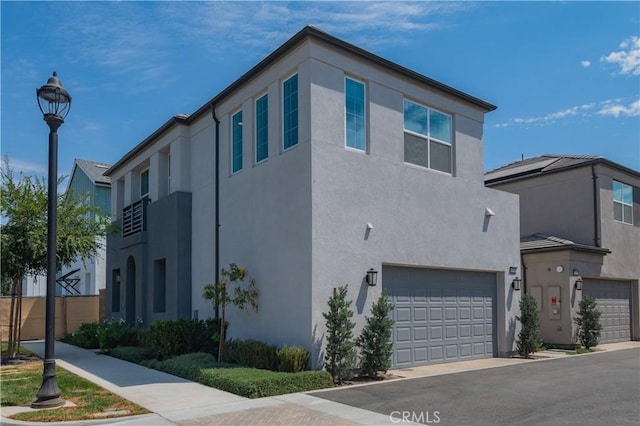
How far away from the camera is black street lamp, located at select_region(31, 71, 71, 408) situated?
9562 mm

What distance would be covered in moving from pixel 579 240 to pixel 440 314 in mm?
9546

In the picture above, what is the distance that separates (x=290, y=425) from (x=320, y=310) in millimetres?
3924

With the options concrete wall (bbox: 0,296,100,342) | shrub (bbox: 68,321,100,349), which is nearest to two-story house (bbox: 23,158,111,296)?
concrete wall (bbox: 0,296,100,342)

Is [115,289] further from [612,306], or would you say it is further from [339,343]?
[612,306]

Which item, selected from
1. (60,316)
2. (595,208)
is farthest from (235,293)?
(60,316)

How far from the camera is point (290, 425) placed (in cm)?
816

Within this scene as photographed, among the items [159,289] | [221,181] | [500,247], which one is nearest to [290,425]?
[221,181]

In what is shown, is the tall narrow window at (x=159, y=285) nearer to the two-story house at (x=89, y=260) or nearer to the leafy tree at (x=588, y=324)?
the two-story house at (x=89, y=260)

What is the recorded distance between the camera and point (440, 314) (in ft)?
48.4

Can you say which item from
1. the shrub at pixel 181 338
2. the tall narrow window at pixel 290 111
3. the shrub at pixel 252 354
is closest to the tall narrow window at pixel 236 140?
the tall narrow window at pixel 290 111

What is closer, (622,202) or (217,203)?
(217,203)

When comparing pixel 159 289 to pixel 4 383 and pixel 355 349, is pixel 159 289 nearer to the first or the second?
pixel 4 383

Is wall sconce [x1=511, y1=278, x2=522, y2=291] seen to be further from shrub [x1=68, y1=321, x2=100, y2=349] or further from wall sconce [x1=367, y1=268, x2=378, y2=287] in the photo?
shrub [x1=68, y1=321, x2=100, y2=349]

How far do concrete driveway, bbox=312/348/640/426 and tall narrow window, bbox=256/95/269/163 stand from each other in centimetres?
632
